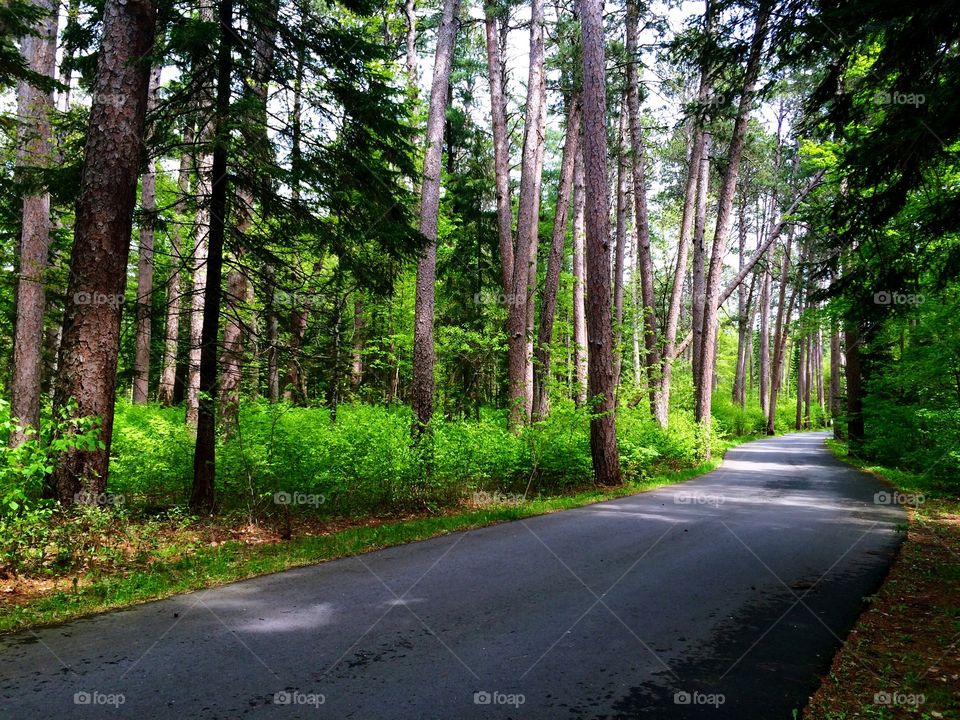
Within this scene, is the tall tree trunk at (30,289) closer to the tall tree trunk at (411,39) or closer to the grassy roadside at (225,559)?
the grassy roadside at (225,559)

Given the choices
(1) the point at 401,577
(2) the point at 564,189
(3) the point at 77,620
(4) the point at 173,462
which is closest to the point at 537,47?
(2) the point at 564,189

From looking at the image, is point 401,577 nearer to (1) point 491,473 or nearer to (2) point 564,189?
(1) point 491,473

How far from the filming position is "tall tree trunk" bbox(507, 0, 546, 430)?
1577 cm

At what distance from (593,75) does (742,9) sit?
4905mm

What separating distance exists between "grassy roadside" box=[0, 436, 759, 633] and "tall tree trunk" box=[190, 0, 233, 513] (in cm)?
136

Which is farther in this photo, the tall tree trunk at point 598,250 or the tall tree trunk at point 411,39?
the tall tree trunk at point 411,39

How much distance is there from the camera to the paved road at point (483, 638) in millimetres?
3473

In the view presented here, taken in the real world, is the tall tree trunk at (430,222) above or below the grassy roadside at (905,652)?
above

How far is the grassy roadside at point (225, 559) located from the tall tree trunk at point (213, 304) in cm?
136

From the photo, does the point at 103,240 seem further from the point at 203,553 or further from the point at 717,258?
the point at 717,258

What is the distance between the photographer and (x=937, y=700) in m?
3.68

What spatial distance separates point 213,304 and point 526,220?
983 centimetres

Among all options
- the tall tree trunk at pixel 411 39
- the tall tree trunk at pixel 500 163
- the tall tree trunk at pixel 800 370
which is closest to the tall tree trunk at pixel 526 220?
the tall tree trunk at pixel 500 163

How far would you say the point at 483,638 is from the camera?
4.44 m
